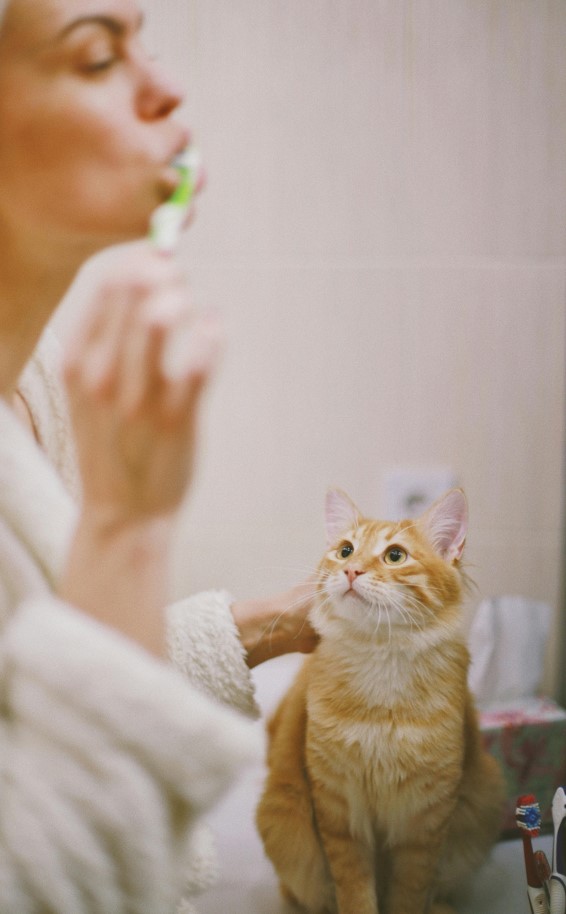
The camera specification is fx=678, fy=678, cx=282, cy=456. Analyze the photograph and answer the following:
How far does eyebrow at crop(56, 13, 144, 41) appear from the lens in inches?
17.7

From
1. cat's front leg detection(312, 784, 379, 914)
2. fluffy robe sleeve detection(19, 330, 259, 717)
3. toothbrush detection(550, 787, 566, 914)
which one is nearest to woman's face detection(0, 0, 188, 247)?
fluffy robe sleeve detection(19, 330, 259, 717)

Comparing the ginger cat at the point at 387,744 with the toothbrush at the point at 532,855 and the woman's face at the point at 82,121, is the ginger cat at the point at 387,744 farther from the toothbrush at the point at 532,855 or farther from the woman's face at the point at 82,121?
the woman's face at the point at 82,121

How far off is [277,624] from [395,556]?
146mm

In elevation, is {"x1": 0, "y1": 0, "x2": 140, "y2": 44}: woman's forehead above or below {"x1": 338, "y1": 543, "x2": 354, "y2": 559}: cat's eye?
above

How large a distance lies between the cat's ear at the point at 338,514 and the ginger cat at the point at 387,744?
25 millimetres

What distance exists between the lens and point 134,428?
0.38 meters

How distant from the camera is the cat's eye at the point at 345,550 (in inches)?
Result: 25.7

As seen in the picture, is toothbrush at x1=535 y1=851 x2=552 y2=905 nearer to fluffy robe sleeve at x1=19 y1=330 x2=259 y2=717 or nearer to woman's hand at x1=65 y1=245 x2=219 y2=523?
fluffy robe sleeve at x1=19 y1=330 x2=259 y2=717

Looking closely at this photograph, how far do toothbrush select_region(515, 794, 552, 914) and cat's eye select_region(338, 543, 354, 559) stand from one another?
0.28 meters

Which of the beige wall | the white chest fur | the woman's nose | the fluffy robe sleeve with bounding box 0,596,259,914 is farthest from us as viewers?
the beige wall

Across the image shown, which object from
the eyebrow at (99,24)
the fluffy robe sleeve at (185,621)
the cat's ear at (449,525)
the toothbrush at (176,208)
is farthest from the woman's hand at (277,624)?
the eyebrow at (99,24)

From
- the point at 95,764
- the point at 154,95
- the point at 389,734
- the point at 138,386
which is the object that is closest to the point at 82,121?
A: the point at 154,95

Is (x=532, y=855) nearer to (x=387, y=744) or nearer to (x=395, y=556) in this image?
(x=387, y=744)

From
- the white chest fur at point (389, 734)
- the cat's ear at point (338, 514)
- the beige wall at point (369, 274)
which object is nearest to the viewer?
the white chest fur at point (389, 734)
